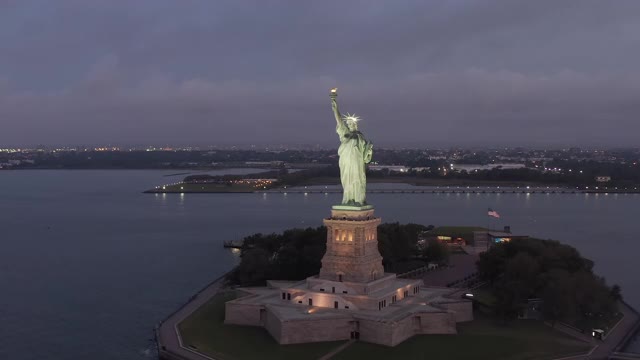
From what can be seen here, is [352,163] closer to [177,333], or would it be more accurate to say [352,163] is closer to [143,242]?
[177,333]

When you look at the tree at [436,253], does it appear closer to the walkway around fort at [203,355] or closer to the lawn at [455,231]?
the walkway around fort at [203,355]

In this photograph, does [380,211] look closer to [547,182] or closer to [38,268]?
[38,268]

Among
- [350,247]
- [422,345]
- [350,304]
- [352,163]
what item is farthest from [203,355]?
[352,163]

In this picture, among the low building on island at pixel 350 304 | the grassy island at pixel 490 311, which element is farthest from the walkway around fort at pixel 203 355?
the low building on island at pixel 350 304

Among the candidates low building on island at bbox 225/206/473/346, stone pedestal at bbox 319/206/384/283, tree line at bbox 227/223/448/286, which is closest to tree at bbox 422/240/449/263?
tree line at bbox 227/223/448/286

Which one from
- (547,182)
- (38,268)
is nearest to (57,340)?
(38,268)
